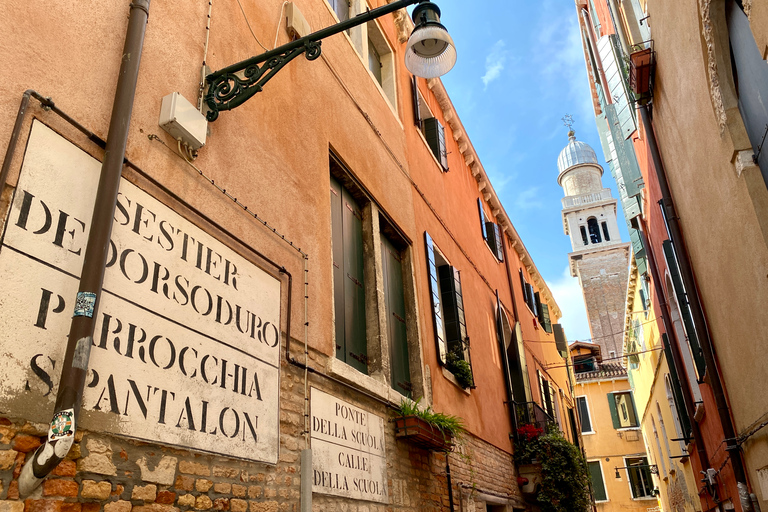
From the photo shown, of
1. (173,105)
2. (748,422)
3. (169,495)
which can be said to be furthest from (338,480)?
(748,422)

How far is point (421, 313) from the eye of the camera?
737 cm

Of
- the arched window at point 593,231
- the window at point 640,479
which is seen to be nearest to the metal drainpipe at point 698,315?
the window at point 640,479

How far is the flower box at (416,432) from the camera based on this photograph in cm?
571

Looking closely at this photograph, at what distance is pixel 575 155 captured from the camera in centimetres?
5431

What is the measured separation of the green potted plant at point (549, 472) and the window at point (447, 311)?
2.67 m

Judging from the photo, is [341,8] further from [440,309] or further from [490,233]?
[490,233]

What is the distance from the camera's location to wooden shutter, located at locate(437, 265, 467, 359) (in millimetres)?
8445

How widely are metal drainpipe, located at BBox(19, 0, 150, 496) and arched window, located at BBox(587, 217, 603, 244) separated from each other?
47973 mm

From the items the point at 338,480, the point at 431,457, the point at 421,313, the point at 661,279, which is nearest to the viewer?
the point at 338,480

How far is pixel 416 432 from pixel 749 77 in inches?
155

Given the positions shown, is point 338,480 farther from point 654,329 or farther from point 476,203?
point 654,329

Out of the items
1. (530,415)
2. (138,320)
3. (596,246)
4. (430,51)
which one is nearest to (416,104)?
(430,51)

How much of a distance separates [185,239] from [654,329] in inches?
537

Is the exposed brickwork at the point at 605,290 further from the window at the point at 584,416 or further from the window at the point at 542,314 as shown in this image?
the window at the point at 542,314
